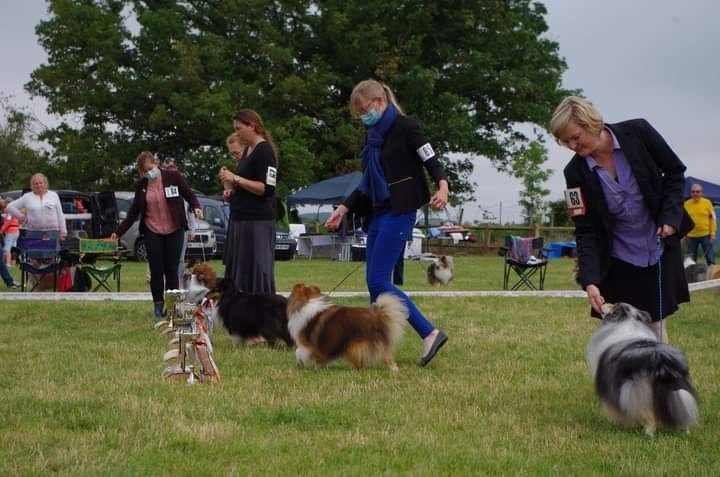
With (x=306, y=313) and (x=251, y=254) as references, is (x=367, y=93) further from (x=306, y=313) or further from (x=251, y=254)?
(x=251, y=254)

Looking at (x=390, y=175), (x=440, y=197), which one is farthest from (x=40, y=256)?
(x=440, y=197)

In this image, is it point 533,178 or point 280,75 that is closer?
point 280,75

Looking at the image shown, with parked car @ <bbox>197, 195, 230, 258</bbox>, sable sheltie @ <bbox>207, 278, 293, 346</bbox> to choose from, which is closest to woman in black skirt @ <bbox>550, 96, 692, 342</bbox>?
sable sheltie @ <bbox>207, 278, 293, 346</bbox>

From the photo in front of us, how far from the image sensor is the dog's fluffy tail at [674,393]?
144 inches

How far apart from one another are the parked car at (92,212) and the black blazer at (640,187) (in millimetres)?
18326

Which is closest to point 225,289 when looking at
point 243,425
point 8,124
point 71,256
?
point 243,425

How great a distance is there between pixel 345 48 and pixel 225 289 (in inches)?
955

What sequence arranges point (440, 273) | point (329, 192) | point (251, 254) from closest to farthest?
1. point (251, 254)
2. point (440, 273)
3. point (329, 192)

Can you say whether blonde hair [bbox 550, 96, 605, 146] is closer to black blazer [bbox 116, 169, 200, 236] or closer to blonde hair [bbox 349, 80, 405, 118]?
blonde hair [bbox 349, 80, 405, 118]

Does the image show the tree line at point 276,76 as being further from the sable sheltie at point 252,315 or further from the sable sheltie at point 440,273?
the sable sheltie at point 252,315

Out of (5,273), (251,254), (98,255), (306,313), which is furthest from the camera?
(5,273)

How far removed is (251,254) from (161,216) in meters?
1.55

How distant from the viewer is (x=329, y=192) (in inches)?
985

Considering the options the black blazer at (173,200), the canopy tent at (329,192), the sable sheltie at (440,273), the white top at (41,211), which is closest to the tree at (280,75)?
the canopy tent at (329,192)
